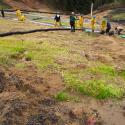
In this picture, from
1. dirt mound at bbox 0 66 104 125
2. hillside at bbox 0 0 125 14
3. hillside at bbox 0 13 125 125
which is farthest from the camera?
hillside at bbox 0 0 125 14

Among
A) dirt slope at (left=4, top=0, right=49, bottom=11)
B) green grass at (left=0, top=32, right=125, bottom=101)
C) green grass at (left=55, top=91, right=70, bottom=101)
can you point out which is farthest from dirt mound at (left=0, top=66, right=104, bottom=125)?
dirt slope at (left=4, top=0, right=49, bottom=11)

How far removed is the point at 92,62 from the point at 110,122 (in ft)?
22.5

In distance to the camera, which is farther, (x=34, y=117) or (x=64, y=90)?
(x=64, y=90)

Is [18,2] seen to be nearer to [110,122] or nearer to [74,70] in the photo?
[74,70]

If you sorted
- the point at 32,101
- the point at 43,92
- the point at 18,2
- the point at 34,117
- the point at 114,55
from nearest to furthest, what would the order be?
the point at 34,117 → the point at 32,101 → the point at 43,92 → the point at 114,55 → the point at 18,2

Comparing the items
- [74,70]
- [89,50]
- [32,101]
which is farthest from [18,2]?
[32,101]

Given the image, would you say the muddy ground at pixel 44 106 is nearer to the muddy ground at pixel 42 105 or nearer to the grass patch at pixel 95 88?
the muddy ground at pixel 42 105

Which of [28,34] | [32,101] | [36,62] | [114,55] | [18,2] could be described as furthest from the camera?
[18,2]

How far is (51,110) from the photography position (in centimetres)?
1408

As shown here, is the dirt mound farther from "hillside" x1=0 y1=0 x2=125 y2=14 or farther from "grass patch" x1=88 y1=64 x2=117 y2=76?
"hillside" x1=0 y1=0 x2=125 y2=14

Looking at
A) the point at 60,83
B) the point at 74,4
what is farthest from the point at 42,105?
the point at 74,4

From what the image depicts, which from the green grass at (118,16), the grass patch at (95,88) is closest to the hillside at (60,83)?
the grass patch at (95,88)

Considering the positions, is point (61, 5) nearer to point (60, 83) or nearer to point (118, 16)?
point (118, 16)

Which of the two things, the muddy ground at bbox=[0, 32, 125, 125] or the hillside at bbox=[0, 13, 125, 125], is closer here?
the muddy ground at bbox=[0, 32, 125, 125]
